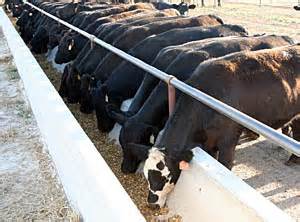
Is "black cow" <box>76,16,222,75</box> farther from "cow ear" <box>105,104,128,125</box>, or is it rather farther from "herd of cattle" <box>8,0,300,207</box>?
"cow ear" <box>105,104,128,125</box>

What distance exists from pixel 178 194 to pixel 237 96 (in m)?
1.17

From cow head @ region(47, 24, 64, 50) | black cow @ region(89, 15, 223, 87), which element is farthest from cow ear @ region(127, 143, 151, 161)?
cow head @ region(47, 24, 64, 50)

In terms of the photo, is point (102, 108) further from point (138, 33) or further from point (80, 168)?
point (80, 168)

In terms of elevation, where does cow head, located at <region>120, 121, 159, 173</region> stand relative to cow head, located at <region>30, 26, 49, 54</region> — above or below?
above

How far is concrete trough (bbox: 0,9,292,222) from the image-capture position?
310cm

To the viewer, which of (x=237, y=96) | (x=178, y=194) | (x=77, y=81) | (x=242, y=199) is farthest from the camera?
(x=77, y=81)

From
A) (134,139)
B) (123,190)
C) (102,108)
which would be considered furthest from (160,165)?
(102,108)

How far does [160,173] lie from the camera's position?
4379 millimetres

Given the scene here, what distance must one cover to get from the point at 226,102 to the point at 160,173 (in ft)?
3.24

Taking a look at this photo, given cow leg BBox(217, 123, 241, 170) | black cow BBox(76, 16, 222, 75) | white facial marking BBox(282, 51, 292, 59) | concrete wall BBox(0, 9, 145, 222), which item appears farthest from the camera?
black cow BBox(76, 16, 222, 75)

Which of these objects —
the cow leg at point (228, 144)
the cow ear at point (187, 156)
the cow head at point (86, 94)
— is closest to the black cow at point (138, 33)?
the cow head at point (86, 94)

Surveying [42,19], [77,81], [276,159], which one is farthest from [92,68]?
[42,19]

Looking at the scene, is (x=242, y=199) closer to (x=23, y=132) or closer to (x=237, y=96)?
(x=237, y=96)

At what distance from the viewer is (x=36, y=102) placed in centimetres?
640
